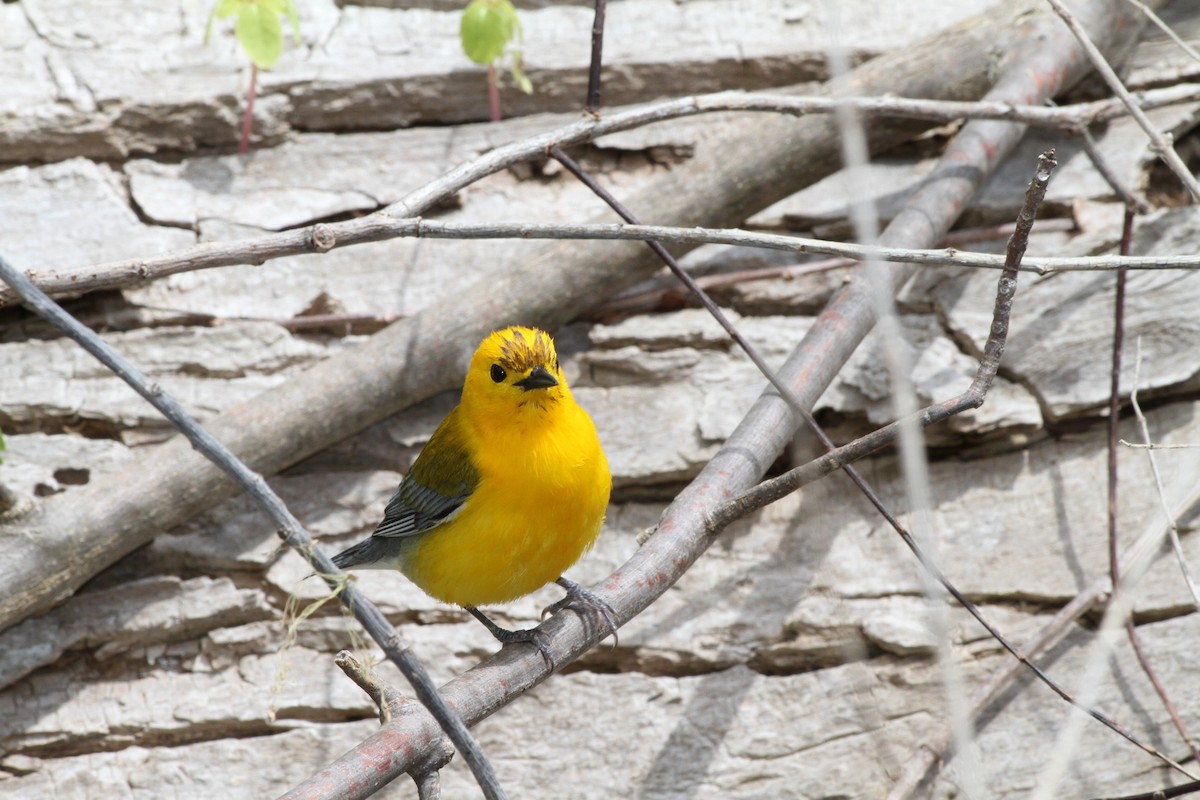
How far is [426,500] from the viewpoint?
11.1 ft

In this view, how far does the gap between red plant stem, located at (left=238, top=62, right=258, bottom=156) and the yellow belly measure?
2.25 m

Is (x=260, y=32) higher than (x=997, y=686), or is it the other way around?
(x=260, y=32)

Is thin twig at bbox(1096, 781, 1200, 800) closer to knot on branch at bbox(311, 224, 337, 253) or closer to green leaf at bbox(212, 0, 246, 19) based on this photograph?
knot on branch at bbox(311, 224, 337, 253)

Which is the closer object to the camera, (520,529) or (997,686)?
(520,529)

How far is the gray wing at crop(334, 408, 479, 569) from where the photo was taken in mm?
3268

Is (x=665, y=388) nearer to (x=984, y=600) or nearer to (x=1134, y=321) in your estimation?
(x=984, y=600)

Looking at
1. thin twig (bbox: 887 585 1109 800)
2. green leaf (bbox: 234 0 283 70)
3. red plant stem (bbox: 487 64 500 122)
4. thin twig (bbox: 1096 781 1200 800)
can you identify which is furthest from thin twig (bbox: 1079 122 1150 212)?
green leaf (bbox: 234 0 283 70)

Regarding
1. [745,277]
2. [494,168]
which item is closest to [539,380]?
[494,168]

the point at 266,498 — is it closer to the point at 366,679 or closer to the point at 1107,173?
the point at 366,679

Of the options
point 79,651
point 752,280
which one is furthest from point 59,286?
point 752,280

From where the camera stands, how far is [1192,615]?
3646mm

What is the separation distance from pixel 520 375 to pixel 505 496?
39cm

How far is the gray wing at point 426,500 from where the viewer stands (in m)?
3.27

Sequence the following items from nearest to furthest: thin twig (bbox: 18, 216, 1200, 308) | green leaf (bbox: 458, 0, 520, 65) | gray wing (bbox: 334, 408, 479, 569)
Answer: thin twig (bbox: 18, 216, 1200, 308) → gray wing (bbox: 334, 408, 479, 569) → green leaf (bbox: 458, 0, 520, 65)
